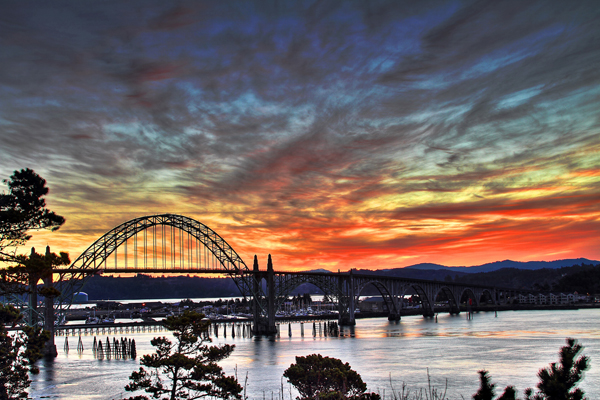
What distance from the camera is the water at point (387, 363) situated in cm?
3986

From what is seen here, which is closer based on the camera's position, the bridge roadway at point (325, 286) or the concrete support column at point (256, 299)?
the bridge roadway at point (325, 286)

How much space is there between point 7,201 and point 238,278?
7020 cm

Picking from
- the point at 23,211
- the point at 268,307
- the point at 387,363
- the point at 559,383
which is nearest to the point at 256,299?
the point at 268,307

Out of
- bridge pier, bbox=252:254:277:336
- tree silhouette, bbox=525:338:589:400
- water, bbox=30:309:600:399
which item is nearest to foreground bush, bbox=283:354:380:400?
water, bbox=30:309:600:399

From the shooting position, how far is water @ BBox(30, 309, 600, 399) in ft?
131

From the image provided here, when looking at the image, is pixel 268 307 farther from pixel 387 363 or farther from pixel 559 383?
pixel 559 383

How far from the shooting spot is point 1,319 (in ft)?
102

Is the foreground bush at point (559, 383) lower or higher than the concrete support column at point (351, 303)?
higher

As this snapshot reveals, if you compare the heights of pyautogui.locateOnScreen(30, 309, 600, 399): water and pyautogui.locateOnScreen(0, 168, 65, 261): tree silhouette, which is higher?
pyautogui.locateOnScreen(0, 168, 65, 261): tree silhouette

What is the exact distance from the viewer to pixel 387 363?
172 ft

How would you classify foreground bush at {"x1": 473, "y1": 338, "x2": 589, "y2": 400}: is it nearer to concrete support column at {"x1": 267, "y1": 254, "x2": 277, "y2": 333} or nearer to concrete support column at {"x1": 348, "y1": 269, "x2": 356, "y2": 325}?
concrete support column at {"x1": 267, "y1": 254, "x2": 277, "y2": 333}

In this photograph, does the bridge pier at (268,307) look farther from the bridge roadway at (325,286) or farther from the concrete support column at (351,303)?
the concrete support column at (351,303)

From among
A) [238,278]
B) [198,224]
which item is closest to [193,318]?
[198,224]

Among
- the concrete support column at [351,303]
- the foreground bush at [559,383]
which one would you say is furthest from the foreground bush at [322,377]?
the concrete support column at [351,303]
